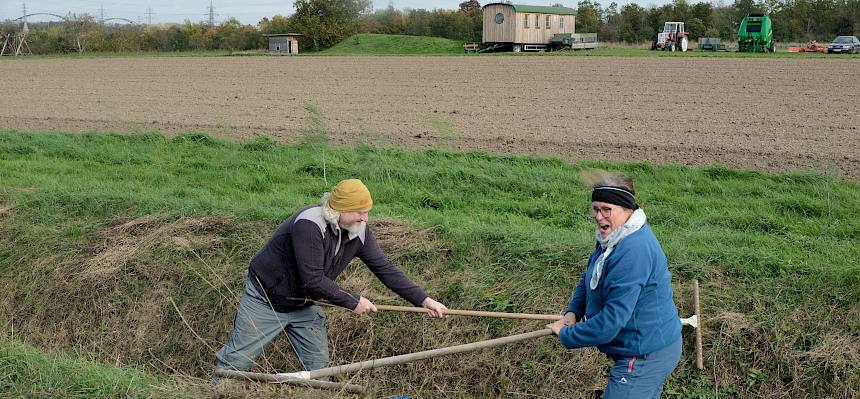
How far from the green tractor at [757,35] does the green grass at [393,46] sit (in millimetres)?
17515

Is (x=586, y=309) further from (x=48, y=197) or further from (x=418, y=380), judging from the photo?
(x=48, y=197)

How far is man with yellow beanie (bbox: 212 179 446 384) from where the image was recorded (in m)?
4.62

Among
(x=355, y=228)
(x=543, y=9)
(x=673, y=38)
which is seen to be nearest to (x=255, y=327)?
(x=355, y=228)

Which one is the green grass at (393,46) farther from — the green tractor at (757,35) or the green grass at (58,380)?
the green grass at (58,380)

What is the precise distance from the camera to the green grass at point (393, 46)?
5281 centimetres

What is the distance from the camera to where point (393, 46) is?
181 ft

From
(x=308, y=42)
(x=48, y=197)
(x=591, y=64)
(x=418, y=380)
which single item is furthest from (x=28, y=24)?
(x=418, y=380)

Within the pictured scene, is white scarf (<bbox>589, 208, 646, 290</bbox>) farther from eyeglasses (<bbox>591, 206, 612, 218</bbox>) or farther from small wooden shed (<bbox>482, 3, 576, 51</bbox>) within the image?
small wooden shed (<bbox>482, 3, 576, 51</bbox>)

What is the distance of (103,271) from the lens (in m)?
7.50

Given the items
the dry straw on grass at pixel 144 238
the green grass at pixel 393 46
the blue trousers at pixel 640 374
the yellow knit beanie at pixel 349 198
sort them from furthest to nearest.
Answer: the green grass at pixel 393 46 → the dry straw on grass at pixel 144 238 → the yellow knit beanie at pixel 349 198 → the blue trousers at pixel 640 374

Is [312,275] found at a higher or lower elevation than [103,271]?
higher

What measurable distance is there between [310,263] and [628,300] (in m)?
1.92

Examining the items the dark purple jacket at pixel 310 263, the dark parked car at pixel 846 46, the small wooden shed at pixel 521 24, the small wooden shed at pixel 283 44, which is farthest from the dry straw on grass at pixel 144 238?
the small wooden shed at pixel 283 44

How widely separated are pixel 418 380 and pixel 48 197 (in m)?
5.39
